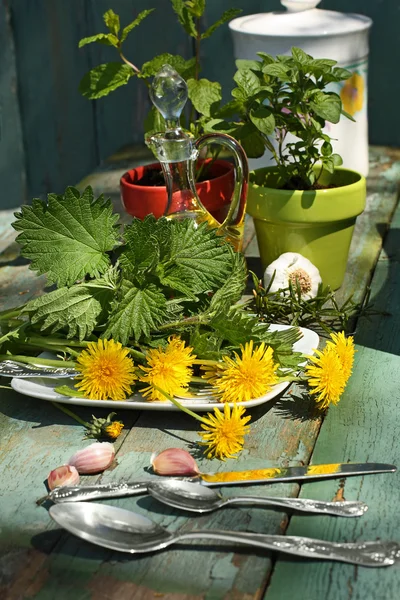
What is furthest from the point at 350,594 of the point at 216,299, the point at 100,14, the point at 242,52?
→ the point at 100,14

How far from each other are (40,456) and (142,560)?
21 centimetres

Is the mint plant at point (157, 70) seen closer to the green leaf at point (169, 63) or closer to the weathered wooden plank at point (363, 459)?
the green leaf at point (169, 63)

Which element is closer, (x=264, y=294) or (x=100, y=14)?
(x=264, y=294)

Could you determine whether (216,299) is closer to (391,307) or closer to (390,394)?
(390,394)

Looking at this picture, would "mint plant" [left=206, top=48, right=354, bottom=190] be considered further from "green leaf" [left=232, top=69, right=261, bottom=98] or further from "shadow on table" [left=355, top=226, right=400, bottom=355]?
"shadow on table" [left=355, top=226, right=400, bottom=355]

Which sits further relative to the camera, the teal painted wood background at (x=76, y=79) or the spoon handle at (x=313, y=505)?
the teal painted wood background at (x=76, y=79)

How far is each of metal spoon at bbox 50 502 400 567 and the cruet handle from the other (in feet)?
1.75

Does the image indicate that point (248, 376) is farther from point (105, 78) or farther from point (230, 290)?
point (105, 78)

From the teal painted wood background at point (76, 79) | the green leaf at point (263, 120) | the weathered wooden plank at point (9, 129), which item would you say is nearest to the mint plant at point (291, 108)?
the green leaf at point (263, 120)

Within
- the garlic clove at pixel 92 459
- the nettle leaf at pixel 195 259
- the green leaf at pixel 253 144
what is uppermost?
the green leaf at pixel 253 144

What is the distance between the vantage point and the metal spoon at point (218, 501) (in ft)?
2.35

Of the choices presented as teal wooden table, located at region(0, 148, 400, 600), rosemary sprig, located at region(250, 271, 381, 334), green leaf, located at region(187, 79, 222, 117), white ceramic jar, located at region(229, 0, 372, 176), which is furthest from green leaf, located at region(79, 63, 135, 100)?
teal wooden table, located at region(0, 148, 400, 600)

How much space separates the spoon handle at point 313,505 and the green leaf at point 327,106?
556 millimetres

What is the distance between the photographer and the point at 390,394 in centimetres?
93
